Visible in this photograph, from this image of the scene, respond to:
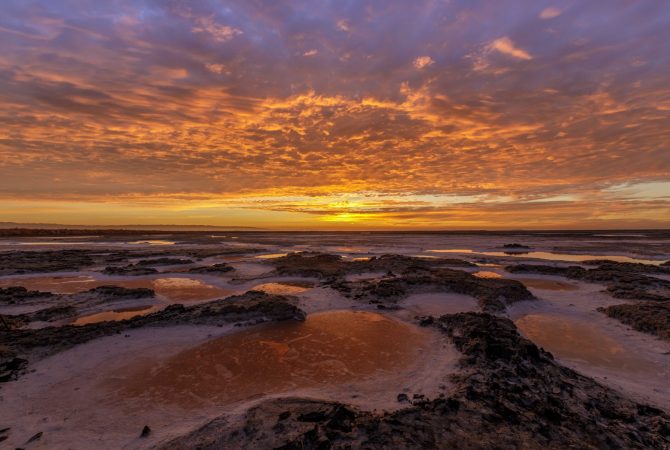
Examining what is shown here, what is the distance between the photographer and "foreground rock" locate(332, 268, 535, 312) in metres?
16.4

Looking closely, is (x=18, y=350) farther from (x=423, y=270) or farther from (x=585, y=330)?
(x=423, y=270)

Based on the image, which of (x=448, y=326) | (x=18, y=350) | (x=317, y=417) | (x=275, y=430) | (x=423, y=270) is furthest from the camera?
(x=423, y=270)

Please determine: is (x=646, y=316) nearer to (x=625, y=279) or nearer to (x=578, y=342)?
(x=578, y=342)

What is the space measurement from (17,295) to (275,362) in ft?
50.5

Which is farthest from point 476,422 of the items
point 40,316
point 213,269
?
point 213,269

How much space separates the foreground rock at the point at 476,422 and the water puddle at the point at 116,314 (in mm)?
10368

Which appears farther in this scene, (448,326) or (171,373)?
(448,326)

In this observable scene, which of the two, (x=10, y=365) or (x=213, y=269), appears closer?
(x=10, y=365)

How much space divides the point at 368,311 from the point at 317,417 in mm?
9099

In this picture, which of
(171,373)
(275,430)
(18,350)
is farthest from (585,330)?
(18,350)

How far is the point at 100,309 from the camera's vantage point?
15.5 metres

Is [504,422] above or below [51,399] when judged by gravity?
above

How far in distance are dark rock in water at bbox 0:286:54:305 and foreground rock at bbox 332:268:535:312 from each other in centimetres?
1471

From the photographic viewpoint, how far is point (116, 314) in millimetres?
14961
